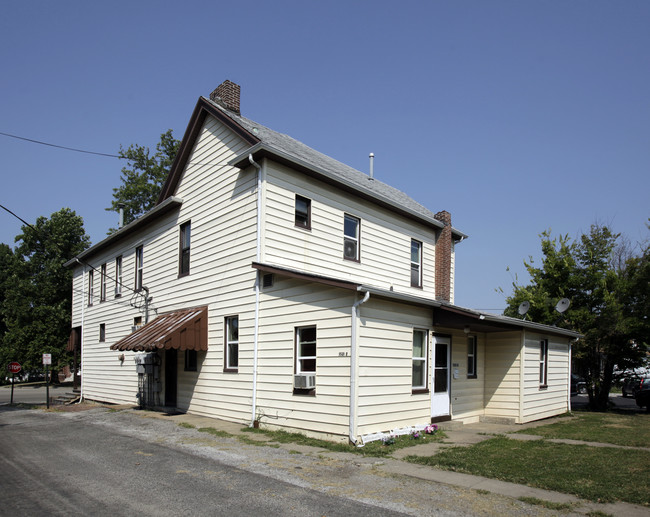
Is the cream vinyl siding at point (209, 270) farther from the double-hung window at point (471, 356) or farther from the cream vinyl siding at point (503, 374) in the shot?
the cream vinyl siding at point (503, 374)

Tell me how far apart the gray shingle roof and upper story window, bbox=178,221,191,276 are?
13.4 feet

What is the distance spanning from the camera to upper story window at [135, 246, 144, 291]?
65.4 ft

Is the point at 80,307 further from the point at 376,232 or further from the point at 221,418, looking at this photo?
the point at 376,232

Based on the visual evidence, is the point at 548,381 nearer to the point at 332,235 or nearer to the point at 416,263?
the point at 416,263

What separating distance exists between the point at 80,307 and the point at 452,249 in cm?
1864

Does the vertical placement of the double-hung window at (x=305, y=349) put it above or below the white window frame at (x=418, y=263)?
below

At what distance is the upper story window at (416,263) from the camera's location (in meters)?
18.4

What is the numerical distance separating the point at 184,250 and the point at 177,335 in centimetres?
384

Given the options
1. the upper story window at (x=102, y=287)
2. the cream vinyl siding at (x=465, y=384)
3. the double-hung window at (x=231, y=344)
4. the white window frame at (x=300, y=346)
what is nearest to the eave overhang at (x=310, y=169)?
the double-hung window at (x=231, y=344)

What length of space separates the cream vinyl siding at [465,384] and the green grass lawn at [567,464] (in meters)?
2.44

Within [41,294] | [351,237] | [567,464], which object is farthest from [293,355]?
[41,294]

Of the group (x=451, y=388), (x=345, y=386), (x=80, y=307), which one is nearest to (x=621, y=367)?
(x=451, y=388)

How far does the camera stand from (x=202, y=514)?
6.05m

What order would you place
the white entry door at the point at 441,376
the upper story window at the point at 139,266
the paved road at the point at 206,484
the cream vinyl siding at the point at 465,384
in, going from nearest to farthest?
the paved road at the point at 206,484 → the white entry door at the point at 441,376 → the cream vinyl siding at the point at 465,384 → the upper story window at the point at 139,266
